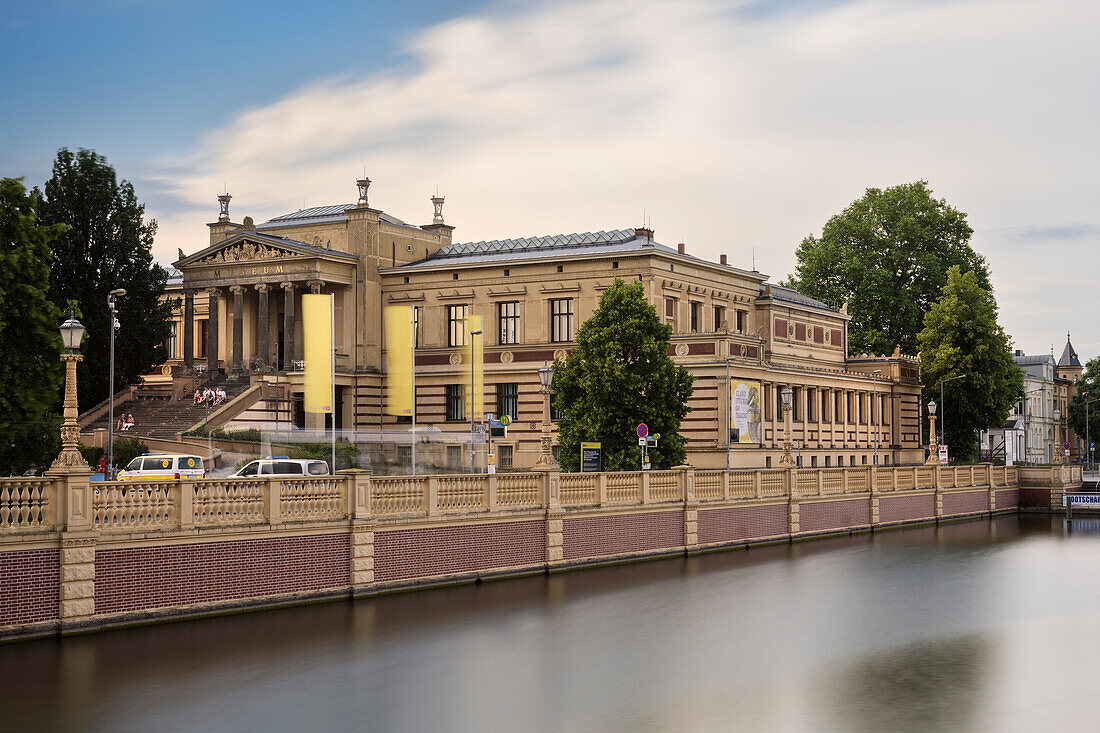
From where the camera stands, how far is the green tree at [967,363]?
8431 cm

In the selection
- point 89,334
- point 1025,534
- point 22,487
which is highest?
point 89,334

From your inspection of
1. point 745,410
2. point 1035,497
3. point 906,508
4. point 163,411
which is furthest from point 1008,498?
point 163,411

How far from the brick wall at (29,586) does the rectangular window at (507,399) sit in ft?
174

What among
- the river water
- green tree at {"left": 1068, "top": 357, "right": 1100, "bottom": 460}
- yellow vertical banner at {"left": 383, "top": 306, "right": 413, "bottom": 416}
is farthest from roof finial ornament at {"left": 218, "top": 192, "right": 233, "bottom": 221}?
green tree at {"left": 1068, "top": 357, "right": 1100, "bottom": 460}

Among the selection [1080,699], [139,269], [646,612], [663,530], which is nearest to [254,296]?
[139,269]

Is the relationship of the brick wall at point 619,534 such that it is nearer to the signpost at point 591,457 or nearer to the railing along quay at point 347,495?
the railing along quay at point 347,495

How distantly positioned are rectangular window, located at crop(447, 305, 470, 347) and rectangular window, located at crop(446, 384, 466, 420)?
262 cm

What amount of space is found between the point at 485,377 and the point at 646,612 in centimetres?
4955

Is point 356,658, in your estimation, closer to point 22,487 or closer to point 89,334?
point 22,487

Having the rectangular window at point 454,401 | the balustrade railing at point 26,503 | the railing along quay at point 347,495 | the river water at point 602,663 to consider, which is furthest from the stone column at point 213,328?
the balustrade railing at point 26,503

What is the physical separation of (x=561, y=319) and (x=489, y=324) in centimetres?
455

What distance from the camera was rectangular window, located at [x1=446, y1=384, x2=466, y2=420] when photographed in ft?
257

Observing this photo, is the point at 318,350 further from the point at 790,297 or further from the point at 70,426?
the point at 790,297

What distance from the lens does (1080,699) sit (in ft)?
63.7
